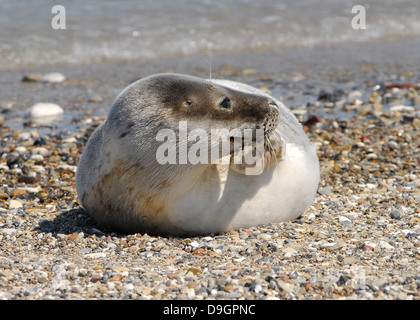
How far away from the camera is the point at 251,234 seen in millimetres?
4945

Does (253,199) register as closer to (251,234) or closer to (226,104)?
(251,234)

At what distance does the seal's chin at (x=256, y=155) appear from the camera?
4793 millimetres

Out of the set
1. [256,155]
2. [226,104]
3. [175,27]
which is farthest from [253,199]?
[175,27]

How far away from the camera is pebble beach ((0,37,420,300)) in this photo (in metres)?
3.89

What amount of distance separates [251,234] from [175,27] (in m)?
11.8

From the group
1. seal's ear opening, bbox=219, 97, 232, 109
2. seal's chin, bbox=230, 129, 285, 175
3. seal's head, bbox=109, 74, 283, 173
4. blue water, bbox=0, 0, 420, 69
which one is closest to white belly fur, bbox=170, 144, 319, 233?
seal's chin, bbox=230, 129, 285, 175

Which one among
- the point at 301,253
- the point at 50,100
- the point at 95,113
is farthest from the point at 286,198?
the point at 50,100

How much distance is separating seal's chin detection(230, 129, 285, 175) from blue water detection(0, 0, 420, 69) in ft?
32.4

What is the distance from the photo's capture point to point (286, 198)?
5.17 m

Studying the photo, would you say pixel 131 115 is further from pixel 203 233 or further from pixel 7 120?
pixel 7 120

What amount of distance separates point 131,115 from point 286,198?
1.41 metres

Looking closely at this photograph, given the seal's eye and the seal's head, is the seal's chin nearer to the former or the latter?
the seal's head
